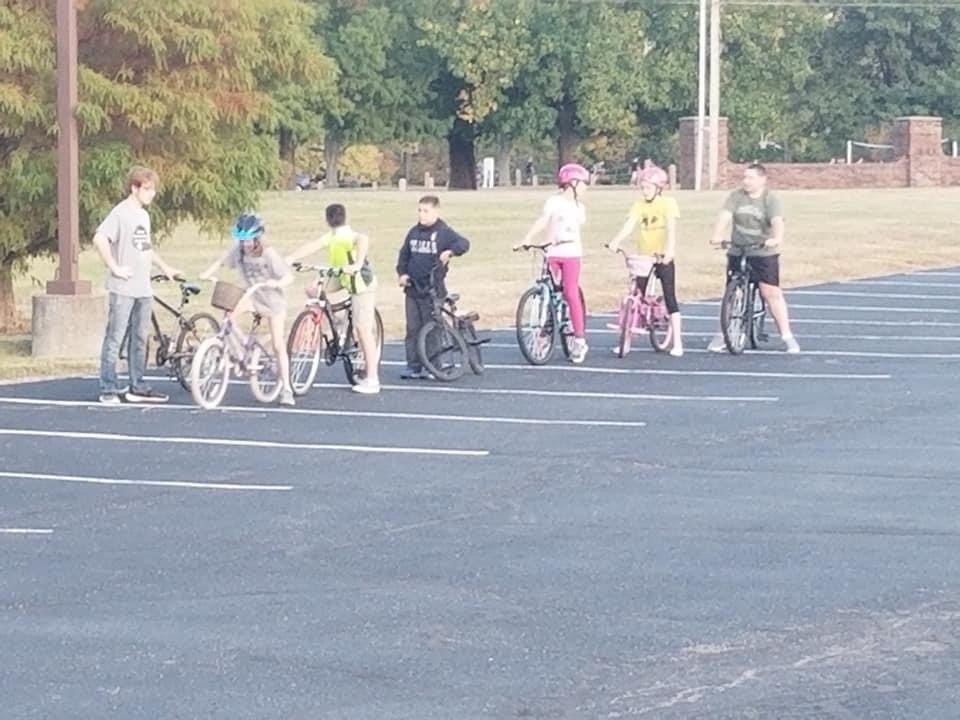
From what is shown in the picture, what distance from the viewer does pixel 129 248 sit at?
53.5 feet

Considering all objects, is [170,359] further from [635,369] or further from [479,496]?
[479,496]

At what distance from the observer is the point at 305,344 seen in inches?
662

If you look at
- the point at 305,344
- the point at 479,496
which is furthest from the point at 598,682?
the point at 305,344

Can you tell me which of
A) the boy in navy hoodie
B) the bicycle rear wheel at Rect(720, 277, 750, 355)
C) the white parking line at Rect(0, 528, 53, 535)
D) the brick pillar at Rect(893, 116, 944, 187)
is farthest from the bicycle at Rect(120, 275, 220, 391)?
the brick pillar at Rect(893, 116, 944, 187)

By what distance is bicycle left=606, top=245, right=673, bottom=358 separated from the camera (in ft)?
64.2

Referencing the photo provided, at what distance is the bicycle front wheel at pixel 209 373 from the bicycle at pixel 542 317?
3.65 m

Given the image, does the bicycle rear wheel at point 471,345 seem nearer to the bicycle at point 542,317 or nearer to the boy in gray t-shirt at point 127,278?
the bicycle at point 542,317

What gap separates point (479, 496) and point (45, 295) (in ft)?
29.5

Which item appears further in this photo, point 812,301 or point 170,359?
point 812,301

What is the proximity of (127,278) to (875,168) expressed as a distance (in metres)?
52.4

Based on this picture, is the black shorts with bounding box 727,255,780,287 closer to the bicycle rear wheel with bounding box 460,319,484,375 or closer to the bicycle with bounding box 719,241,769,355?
the bicycle with bounding box 719,241,769,355

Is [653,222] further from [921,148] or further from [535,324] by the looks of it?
[921,148]

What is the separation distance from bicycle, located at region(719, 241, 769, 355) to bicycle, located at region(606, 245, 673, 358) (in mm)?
545

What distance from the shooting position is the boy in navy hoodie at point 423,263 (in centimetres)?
1778
